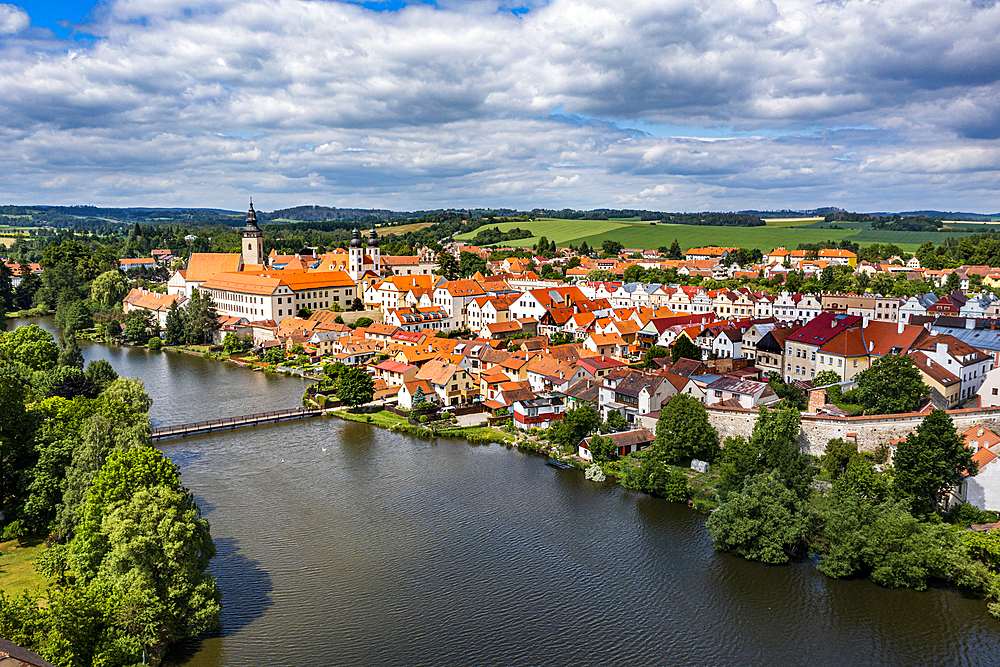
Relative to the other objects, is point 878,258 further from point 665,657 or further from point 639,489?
point 665,657

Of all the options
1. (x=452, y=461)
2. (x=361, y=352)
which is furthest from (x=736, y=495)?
(x=361, y=352)

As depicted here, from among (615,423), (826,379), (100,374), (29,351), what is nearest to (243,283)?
(29,351)

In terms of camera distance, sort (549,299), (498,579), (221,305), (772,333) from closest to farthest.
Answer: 1. (498,579)
2. (772,333)
3. (549,299)
4. (221,305)

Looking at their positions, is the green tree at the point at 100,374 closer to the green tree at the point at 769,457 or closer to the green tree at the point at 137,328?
the green tree at the point at 769,457

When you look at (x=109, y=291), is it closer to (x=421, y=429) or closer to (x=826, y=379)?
(x=421, y=429)

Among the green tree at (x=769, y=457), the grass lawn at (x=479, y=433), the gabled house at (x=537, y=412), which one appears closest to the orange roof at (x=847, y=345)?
the green tree at (x=769, y=457)

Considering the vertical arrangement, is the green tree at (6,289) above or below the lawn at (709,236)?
below
